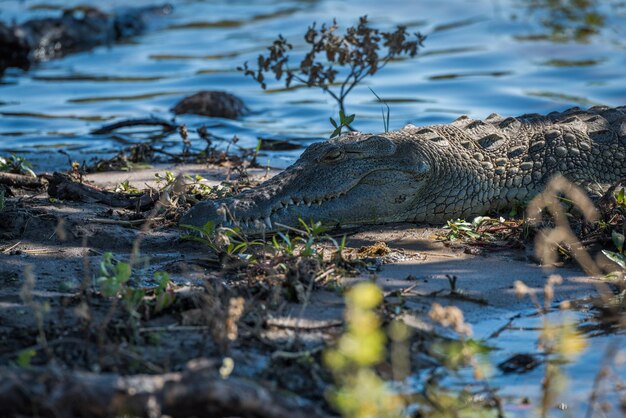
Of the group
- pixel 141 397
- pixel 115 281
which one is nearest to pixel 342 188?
pixel 115 281

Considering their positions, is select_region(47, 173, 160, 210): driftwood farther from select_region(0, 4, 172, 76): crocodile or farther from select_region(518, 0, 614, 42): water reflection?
select_region(518, 0, 614, 42): water reflection

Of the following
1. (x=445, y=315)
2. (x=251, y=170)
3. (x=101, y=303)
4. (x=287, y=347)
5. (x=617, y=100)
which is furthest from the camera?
(x=617, y=100)

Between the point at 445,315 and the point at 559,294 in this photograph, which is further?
the point at 559,294

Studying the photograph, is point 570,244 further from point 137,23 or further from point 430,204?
point 137,23

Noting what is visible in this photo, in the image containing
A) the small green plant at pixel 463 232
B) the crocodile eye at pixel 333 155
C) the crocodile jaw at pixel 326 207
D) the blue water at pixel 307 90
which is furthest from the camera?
the blue water at pixel 307 90

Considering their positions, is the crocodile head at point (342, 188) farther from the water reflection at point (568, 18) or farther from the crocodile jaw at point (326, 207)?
the water reflection at point (568, 18)

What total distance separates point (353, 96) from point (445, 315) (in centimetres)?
832

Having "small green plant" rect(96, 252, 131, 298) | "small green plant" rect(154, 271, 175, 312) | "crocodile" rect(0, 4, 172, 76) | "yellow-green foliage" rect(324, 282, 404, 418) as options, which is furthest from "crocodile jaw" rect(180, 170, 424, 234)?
"crocodile" rect(0, 4, 172, 76)

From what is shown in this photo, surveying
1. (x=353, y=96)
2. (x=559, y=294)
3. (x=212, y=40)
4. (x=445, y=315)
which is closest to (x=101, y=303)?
(x=445, y=315)

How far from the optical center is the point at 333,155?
5895 millimetres

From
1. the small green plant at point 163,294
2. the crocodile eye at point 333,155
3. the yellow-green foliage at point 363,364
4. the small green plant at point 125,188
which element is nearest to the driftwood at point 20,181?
the small green plant at point 125,188

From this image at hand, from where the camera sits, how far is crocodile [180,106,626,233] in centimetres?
560

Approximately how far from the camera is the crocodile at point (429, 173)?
5.60m

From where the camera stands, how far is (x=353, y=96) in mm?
11680
